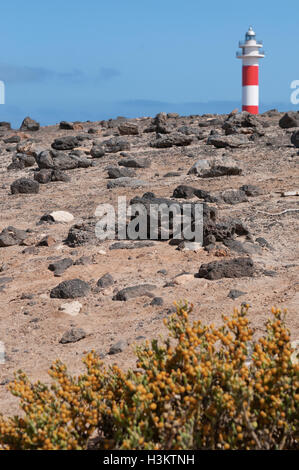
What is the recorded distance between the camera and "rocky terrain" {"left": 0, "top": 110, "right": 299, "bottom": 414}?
590cm

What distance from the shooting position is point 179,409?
313 centimetres

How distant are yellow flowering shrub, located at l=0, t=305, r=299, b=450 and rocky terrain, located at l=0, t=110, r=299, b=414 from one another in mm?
1421

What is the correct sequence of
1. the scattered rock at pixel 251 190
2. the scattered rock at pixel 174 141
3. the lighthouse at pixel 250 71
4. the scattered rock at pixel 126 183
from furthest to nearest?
the lighthouse at pixel 250 71 → the scattered rock at pixel 174 141 → the scattered rock at pixel 126 183 → the scattered rock at pixel 251 190

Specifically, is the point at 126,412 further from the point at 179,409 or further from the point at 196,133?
the point at 196,133

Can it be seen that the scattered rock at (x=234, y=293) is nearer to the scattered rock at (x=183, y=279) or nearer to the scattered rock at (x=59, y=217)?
the scattered rock at (x=183, y=279)

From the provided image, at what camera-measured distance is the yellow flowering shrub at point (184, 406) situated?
2.96 metres

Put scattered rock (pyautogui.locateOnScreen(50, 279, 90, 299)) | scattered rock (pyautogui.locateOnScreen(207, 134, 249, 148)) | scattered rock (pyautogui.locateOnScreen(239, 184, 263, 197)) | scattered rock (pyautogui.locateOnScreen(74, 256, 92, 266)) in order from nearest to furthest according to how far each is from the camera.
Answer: scattered rock (pyautogui.locateOnScreen(50, 279, 90, 299))
scattered rock (pyautogui.locateOnScreen(74, 256, 92, 266))
scattered rock (pyautogui.locateOnScreen(239, 184, 263, 197))
scattered rock (pyautogui.locateOnScreen(207, 134, 249, 148))

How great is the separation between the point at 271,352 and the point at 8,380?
8.85 ft

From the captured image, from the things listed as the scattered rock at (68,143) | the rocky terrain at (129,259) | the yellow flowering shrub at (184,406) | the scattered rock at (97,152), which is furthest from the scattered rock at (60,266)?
the scattered rock at (68,143)

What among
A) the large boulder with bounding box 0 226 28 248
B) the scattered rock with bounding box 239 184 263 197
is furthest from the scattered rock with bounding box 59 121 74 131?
the large boulder with bounding box 0 226 28 248

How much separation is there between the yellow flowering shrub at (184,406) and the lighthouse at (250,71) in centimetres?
3118

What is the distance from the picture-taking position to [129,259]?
311 inches

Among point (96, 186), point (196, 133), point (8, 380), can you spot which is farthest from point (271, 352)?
point (196, 133)

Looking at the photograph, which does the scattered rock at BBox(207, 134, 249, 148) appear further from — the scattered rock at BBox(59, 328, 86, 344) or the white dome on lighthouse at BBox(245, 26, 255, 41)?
the white dome on lighthouse at BBox(245, 26, 255, 41)
